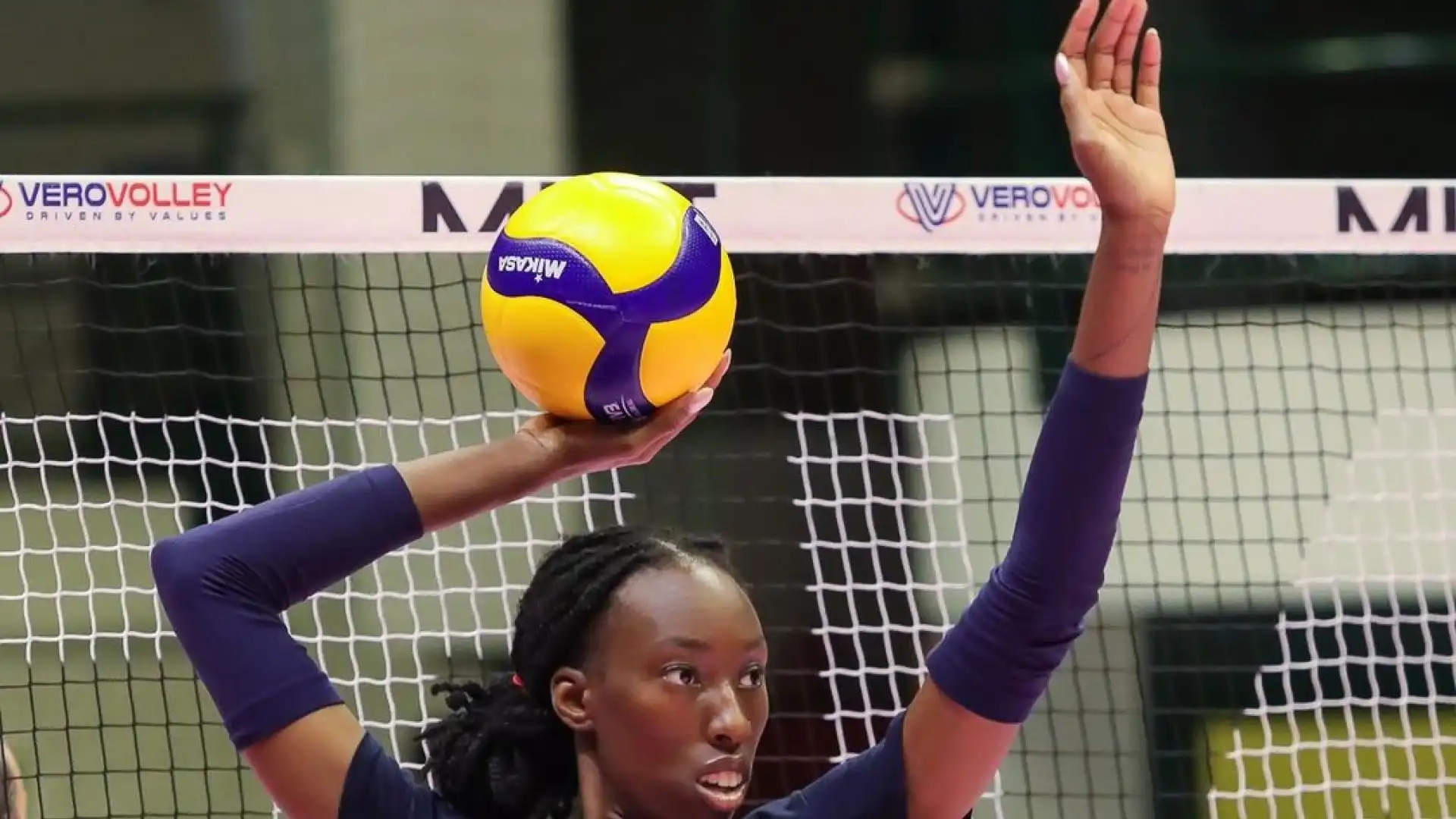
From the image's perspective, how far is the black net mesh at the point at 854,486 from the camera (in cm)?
437

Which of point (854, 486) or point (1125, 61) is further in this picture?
point (854, 486)

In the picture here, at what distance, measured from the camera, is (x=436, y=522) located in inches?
65.3

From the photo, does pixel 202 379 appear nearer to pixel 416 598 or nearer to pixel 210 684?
pixel 416 598

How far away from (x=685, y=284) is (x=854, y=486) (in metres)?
2.82

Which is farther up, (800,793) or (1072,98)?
(1072,98)

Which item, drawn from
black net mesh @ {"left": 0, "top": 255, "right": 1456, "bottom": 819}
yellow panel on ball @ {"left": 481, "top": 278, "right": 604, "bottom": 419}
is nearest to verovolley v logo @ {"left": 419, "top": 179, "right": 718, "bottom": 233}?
yellow panel on ball @ {"left": 481, "top": 278, "right": 604, "bottom": 419}

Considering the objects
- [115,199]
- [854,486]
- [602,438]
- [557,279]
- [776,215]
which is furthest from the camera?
[854,486]

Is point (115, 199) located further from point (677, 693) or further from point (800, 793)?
point (800, 793)

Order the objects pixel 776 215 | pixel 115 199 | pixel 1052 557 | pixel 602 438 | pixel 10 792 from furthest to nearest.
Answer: pixel 776 215 → pixel 115 199 → pixel 10 792 → pixel 602 438 → pixel 1052 557

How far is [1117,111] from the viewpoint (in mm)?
1604

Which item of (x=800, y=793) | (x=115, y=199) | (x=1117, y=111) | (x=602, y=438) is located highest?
(x=115, y=199)

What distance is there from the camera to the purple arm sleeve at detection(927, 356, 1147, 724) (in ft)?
5.12

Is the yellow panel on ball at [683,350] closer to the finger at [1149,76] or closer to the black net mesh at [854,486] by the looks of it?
the finger at [1149,76]

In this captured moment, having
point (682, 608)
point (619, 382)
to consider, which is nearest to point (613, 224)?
point (619, 382)
